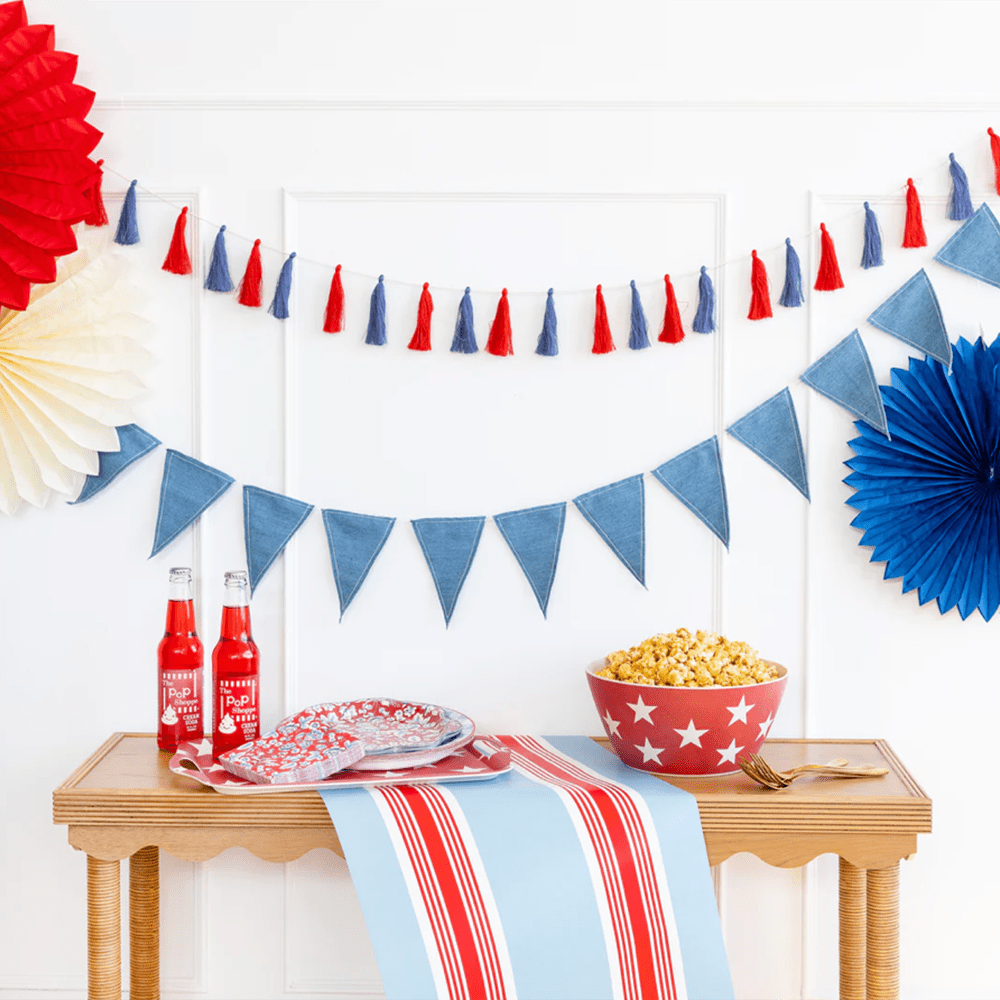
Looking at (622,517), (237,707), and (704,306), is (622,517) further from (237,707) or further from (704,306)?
(237,707)

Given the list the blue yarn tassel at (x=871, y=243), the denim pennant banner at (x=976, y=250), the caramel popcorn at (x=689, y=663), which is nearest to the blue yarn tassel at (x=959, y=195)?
the denim pennant banner at (x=976, y=250)

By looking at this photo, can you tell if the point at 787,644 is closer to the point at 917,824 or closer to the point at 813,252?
the point at 917,824

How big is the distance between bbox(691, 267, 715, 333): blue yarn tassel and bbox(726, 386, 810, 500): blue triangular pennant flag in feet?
0.59

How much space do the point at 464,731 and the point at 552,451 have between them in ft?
1.72

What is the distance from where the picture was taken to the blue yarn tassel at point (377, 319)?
5.59ft

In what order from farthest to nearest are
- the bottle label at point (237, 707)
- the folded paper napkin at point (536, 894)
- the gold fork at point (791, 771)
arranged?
1. the bottle label at point (237, 707)
2. the gold fork at point (791, 771)
3. the folded paper napkin at point (536, 894)

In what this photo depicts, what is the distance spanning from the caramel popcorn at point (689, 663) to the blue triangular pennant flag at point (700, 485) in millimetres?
241

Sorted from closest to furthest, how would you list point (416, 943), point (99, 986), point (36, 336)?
point (416, 943) < point (99, 986) < point (36, 336)

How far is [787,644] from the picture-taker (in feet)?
5.74

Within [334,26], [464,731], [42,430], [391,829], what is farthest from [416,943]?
[334,26]

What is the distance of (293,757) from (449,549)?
466mm

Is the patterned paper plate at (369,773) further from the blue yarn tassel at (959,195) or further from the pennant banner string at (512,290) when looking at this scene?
the blue yarn tassel at (959,195)

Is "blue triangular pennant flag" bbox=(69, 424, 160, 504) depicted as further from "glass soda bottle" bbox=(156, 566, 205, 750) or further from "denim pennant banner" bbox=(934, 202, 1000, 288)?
"denim pennant banner" bbox=(934, 202, 1000, 288)

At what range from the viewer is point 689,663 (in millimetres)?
1507
